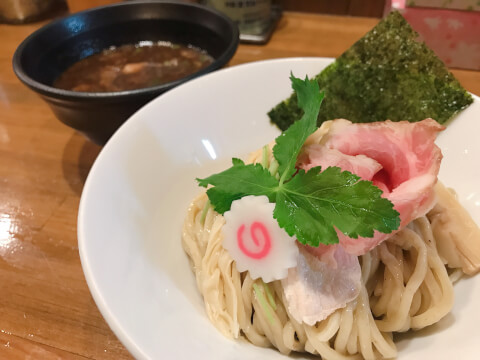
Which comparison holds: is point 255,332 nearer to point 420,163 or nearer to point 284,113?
point 420,163

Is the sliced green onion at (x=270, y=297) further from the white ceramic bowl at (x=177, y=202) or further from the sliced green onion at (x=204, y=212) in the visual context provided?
the sliced green onion at (x=204, y=212)

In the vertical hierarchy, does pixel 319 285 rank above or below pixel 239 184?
below

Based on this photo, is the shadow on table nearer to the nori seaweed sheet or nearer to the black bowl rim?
the black bowl rim

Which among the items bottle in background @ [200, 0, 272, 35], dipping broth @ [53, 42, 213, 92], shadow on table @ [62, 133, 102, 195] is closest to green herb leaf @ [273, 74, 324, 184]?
dipping broth @ [53, 42, 213, 92]

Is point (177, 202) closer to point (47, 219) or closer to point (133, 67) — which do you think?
point (47, 219)

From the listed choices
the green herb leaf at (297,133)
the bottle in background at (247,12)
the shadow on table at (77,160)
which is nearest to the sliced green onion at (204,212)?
the green herb leaf at (297,133)

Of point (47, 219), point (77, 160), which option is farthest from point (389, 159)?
point (77, 160)

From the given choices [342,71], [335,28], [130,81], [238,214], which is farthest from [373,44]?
[335,28]
